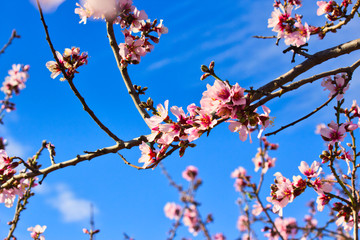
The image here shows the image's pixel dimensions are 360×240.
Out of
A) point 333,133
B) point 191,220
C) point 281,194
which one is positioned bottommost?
point 281,194

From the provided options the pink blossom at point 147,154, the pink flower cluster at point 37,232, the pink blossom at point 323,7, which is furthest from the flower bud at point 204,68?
the pink flower cluster at point 37,232

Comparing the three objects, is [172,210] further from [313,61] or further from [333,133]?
[313,61]

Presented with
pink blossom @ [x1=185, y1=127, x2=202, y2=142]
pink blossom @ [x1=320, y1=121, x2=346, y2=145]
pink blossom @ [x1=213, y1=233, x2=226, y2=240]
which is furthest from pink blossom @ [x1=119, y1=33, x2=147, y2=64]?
pink blossom @ [x1=213, y1=233, x2=226, y2=240]

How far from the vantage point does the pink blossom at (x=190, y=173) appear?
8.00 metres

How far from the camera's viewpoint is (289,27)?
130 inches

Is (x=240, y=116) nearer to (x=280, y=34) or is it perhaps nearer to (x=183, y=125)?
(x=183, y=125)

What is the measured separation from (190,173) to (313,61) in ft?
20.5

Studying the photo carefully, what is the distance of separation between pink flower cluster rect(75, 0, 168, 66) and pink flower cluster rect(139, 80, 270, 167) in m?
0.95

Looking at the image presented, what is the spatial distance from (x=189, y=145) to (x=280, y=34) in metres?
2.02

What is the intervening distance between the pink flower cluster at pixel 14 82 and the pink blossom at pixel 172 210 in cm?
503

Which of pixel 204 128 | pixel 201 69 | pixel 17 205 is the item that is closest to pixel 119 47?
pixel 201 69

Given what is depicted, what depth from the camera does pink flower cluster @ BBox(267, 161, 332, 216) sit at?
2.30m

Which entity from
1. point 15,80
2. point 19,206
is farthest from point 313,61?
point 15,80

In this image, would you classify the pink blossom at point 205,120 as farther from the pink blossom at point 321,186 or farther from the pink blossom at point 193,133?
the pink blossom at point 321,186
